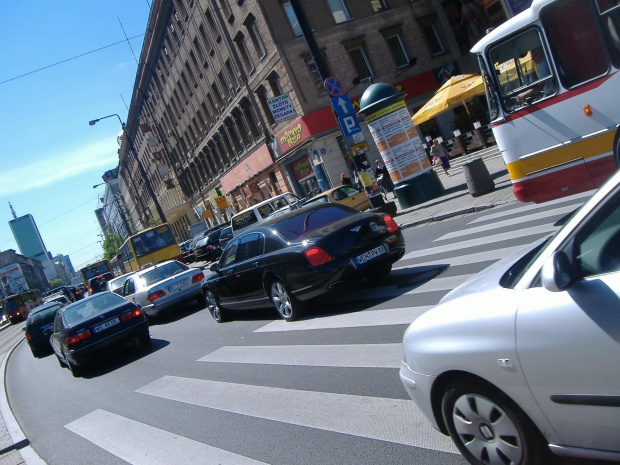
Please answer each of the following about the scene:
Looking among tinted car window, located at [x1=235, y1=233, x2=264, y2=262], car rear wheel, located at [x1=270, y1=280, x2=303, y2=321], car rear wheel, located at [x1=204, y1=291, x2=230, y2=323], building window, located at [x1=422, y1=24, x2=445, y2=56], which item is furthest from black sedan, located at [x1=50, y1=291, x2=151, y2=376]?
building window, located at [x1=422, y1=24, x2=445, y2=56]

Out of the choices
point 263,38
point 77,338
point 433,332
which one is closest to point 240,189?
point 263,38

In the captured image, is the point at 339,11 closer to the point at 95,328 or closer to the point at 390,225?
the point at 95,328

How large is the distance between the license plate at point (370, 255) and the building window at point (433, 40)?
28262 mm

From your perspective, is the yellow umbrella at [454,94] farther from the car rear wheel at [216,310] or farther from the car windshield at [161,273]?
the car rear wheel at [216,310]

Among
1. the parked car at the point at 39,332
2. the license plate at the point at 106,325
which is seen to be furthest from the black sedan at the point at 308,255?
the parked car at the point at 39,332

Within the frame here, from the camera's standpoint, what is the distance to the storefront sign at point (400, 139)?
17.0 m

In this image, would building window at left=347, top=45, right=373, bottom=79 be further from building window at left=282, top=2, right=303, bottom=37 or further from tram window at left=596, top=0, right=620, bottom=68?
tram window at left=596, top=0, right=620, bottom=68

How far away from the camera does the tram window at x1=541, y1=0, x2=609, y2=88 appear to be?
6.69m

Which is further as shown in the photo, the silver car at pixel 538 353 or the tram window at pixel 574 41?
the tram window at pixel 574 41

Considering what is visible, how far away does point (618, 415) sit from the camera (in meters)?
2.36

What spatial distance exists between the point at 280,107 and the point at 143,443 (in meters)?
22.0

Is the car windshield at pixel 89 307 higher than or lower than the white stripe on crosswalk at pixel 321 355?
higher

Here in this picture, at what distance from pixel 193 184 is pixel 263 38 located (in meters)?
32.3

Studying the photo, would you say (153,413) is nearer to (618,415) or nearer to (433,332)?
(433,332)
